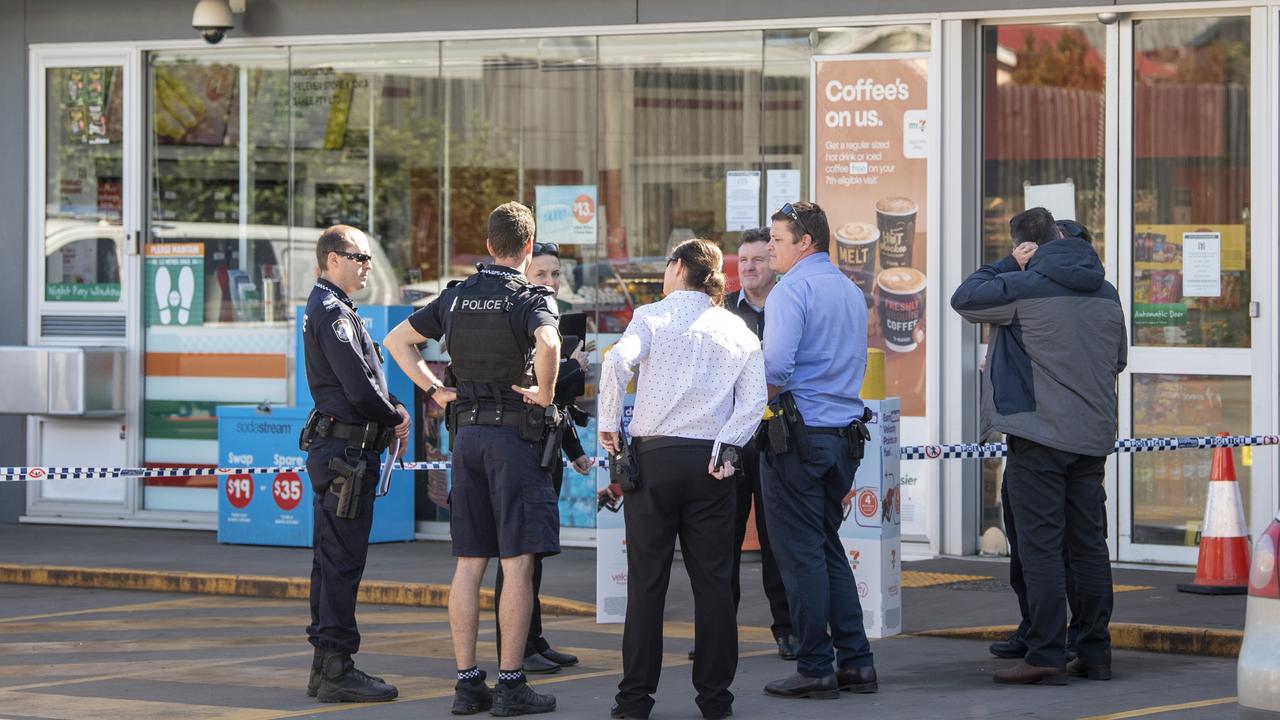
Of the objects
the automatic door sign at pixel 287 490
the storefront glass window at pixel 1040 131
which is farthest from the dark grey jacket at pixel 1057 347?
the automatic door sign at pixel 287 490

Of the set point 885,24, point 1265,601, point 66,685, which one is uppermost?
point 885,24

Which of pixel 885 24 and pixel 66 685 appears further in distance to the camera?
pixel 885 24

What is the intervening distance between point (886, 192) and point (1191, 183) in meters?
1.98

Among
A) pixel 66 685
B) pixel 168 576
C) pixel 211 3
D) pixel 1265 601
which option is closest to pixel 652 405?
pixel 1265 601

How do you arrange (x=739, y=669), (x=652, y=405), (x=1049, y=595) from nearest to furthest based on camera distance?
(x=652, y=405)
(x=1049, y=595)
(x=739, y=669)

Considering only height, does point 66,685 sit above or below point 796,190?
below

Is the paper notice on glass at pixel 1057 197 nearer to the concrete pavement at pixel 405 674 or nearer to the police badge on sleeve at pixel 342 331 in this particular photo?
the concrete pavement at pixel 405 674

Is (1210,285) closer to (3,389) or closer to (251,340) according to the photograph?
(251,340)

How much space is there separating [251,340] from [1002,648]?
23.4 ft

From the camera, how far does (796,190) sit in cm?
1264

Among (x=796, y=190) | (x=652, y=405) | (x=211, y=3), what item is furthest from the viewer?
Result: (x=211, y=3)

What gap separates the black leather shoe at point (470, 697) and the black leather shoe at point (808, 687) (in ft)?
4.21

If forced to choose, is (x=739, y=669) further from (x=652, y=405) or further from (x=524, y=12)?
(x=524, y=12)

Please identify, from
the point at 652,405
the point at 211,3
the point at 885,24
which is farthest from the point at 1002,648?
the point at 211,3
